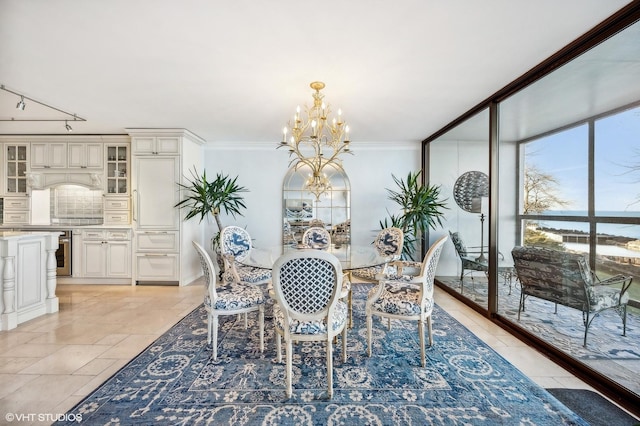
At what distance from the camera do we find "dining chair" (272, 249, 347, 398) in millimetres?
1743

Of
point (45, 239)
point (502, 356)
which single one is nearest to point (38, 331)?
point (45, 239)

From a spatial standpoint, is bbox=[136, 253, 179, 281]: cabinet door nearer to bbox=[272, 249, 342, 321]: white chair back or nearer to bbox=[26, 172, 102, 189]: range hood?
bbox=[26, 172, 102, 189]: range hood

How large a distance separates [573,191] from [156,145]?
565 cm

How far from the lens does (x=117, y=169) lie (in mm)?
4703

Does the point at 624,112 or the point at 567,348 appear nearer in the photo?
the point at 624,112

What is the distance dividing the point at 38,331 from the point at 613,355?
543cm

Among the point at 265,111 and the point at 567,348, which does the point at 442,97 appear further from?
the point at 567,348

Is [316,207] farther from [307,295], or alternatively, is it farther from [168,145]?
[307,295]

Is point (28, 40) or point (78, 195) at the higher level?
point (28, 40)

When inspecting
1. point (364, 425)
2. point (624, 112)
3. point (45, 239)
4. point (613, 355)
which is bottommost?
point (364, 425)

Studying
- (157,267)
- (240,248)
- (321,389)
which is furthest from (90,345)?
(321,389)

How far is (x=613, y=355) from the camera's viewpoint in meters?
1.99

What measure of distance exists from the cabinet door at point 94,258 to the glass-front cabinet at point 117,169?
39.5 inches

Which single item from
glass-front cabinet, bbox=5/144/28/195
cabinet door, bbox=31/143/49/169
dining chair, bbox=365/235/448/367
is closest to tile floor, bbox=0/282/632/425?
A: dining chair, bbox=365/235/448/367
